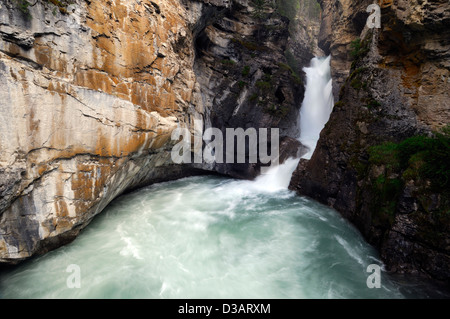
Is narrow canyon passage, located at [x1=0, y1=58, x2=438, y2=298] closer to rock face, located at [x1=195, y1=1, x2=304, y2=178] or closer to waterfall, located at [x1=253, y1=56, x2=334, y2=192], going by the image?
waterfall, located at [x1=253, y1=56, x2=334, y2=192]

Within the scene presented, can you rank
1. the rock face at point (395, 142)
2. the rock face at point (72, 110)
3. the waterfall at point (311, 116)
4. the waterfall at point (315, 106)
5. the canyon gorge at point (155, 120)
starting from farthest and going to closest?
the waterfall at point (315, 106) < the waterfall at point (311, 116) < the rock face at point (395, 142) < the canyon gorge at point (155, 120) < the rock face at point (72, 110)

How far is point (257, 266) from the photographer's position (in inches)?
232

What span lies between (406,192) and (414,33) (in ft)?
16.5

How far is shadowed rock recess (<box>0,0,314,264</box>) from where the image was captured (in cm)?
473

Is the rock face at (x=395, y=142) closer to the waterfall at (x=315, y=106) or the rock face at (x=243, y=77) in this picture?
the rock face at (x=243, y=77)

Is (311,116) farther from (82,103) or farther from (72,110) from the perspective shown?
(72,110)

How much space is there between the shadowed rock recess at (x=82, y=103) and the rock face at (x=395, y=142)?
6.96 m

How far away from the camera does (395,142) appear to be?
290 inches

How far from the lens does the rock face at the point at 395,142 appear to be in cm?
527

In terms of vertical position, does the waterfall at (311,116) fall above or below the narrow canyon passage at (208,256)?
above

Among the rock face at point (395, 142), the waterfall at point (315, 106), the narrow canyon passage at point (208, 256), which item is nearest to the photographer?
the narrow canyon passage at point (208, 256)

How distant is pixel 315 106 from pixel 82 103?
1744cm

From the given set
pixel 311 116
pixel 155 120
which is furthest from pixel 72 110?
pixel 311 116

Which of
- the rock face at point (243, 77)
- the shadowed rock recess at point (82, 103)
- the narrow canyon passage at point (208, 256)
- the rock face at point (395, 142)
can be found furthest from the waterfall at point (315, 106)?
the shadowed rock recess at point (82, 103)
